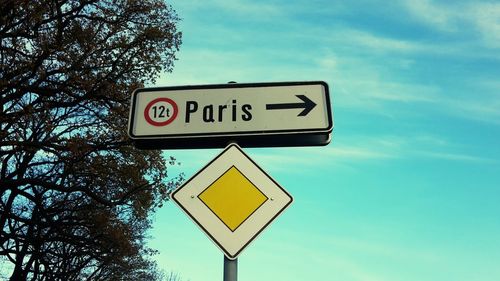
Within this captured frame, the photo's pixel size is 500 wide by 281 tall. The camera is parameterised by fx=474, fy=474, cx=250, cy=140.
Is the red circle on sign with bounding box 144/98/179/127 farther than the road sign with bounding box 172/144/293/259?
Yes

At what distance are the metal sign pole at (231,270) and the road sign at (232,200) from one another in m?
0.03

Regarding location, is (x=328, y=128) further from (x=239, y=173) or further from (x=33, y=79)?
(x=33, y=79)

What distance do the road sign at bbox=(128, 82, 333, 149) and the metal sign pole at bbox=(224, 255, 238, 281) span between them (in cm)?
81

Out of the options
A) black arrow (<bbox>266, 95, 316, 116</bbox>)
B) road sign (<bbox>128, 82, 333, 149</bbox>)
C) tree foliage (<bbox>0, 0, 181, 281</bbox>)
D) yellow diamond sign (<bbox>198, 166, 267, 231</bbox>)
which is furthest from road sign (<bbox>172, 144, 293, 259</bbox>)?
tree foliage (<bbox>0, 0, 181, 281</bbox>)

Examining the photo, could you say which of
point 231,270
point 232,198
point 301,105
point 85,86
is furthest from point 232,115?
point 85,86

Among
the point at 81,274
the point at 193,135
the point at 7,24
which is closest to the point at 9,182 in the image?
the point at 7,24

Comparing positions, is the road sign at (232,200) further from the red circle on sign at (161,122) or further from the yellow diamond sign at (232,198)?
the red circle on sign at (161,122)

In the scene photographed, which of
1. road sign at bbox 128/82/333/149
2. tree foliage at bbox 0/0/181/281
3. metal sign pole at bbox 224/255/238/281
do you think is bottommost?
metal sign pole at bbox 224/255/238/281

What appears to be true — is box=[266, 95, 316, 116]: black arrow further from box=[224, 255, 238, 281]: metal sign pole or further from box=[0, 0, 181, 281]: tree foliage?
box=[0, 0, 181, 281]: tree foliage

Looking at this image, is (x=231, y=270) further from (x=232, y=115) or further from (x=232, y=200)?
(x=232, y=115)

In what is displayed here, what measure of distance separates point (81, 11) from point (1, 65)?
10.0ft

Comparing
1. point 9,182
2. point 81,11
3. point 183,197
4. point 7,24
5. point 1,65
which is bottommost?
point 183,197

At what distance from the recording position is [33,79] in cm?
1302

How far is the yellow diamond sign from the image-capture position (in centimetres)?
252
